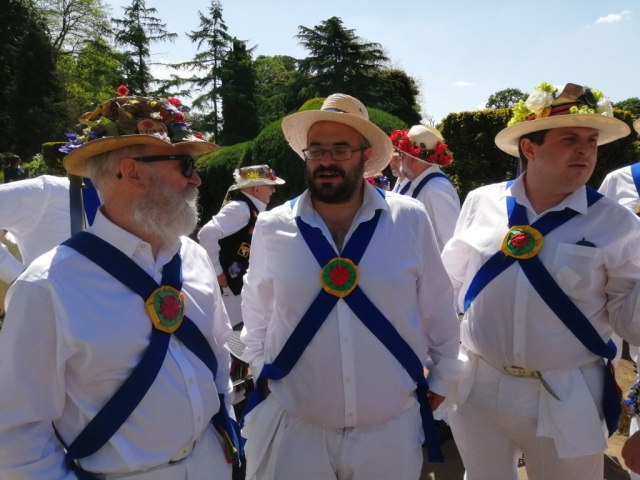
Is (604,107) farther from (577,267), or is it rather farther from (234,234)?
(234,234)

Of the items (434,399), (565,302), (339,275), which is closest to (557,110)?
(565,302)

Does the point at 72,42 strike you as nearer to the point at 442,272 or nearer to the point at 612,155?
the point at 612,155

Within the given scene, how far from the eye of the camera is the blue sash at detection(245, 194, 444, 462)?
7.34 ft

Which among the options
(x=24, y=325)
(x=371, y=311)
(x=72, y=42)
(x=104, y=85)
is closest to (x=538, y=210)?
(x=371, y=311)

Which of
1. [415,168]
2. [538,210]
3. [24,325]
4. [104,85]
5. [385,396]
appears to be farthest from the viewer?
[104,85]

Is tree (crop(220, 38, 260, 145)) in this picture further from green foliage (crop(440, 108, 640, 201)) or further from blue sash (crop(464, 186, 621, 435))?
blue sash (crop(464, 186, 621, 435))

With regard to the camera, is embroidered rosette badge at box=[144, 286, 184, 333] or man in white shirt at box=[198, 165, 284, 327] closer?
embroidered rosette badge at box=[144, 286, 184, 333]

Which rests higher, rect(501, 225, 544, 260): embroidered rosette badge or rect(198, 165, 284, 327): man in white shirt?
rect(501, 225, 544, 260): embroidered rosette badge

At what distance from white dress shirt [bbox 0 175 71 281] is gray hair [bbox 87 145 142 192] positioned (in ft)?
6.58

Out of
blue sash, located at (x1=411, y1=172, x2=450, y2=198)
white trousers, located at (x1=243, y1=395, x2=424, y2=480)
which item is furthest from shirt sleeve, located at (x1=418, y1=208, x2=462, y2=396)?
blue sash, located at (x1=411, y1=172, x2=450, y2=198)

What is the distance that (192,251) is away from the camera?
2.29m

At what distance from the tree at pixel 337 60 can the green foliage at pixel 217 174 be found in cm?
997

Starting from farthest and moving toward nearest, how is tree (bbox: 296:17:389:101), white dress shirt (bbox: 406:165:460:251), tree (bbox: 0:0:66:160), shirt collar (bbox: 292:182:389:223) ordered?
tree (bbox: 0:0:66:160) < tree (bbox: 296:17:389:101) < white dress shirt (bbox: 406:165:460:251) < shirt collar (bbox: 292:182:389:223)

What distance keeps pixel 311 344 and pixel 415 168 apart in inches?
155
